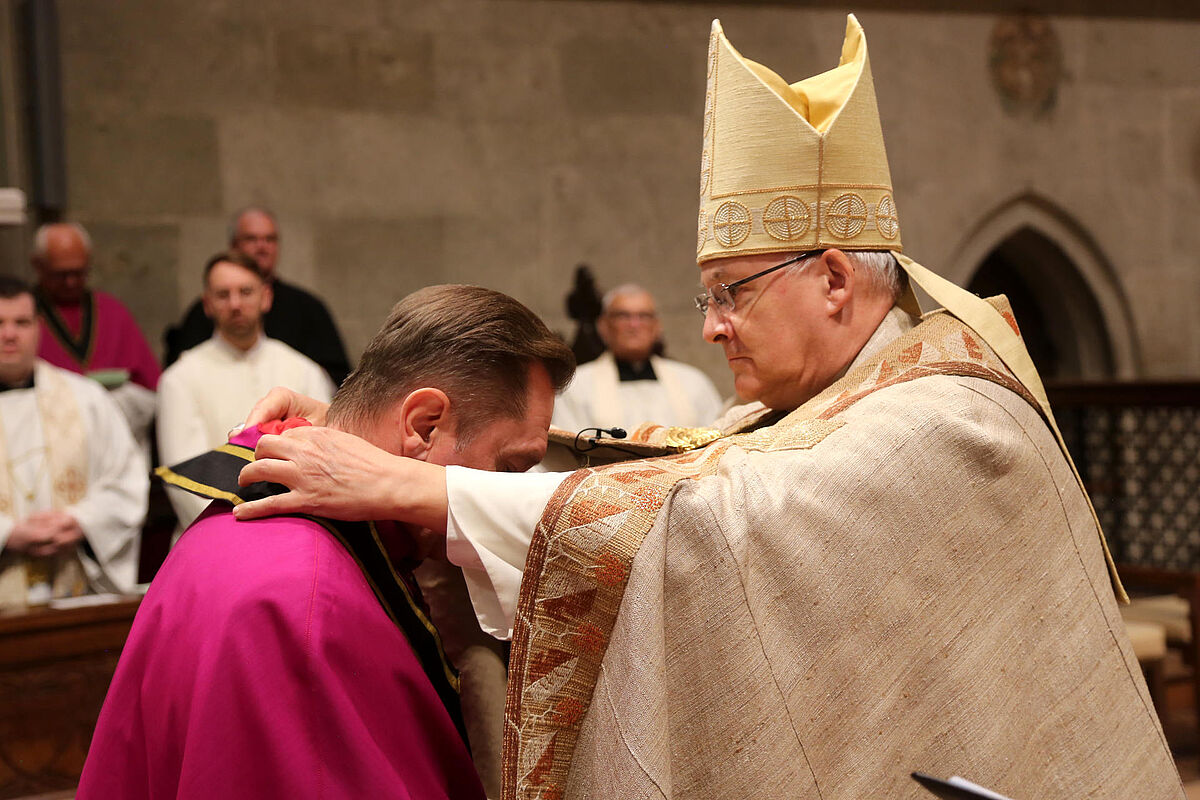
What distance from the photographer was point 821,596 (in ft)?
5.74

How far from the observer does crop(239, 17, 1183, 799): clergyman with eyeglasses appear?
66.6 inches

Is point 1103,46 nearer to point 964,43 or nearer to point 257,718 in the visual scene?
point 964,43

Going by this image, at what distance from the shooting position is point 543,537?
1.72 m

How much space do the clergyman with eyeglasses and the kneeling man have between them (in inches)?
4.1

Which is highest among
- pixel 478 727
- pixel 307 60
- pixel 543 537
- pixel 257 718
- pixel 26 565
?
pixel 307 60

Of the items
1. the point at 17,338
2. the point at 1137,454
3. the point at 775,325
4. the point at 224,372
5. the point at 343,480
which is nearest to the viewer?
the point at 343,480

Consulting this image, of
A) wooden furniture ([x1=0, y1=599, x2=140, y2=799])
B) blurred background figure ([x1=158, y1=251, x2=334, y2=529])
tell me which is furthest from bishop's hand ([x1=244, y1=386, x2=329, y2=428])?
blurred background figure ([x1=158, y1=251, x2=334, y2=529])

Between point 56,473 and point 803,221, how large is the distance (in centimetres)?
383

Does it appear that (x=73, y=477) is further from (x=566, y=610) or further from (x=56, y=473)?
(x=566, y=610)

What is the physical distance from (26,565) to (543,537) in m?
3.67

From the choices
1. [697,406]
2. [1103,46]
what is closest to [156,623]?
[697,406]

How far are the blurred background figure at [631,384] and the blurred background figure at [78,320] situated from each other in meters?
2.25

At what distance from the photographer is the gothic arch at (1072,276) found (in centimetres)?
1017

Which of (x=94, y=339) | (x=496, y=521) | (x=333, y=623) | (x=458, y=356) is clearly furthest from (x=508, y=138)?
(x=333, y=623)
